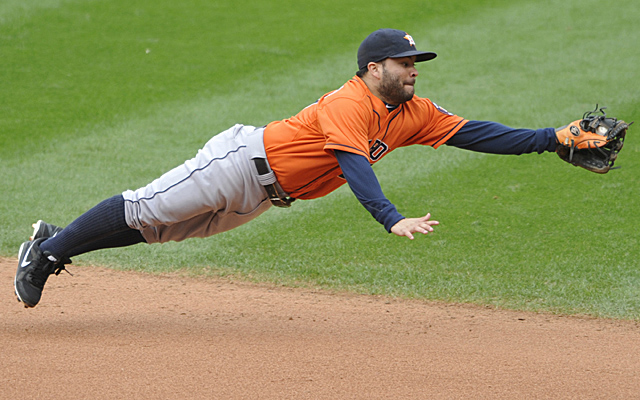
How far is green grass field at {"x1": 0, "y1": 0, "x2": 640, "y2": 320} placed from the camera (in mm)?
4973

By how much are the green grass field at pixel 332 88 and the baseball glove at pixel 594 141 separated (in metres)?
1.04

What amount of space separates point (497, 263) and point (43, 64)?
6272 mm

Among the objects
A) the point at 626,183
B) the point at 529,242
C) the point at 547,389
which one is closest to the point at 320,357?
the point at 547,389

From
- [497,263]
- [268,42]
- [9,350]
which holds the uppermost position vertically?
[268,42]

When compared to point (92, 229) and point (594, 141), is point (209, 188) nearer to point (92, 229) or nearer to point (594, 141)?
point (92, 229)

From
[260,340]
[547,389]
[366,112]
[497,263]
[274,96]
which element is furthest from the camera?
[274,96]

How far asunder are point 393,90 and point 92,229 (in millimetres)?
1722

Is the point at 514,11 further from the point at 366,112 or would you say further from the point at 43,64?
the point at 366,112

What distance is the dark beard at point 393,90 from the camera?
3.59 meters

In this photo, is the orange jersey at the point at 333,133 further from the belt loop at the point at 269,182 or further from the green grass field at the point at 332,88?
the green grass field at the point at 332,88

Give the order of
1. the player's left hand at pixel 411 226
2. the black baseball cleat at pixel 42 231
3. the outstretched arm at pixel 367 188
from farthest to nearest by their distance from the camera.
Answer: the black baseball cleat at pixel 42 231 < the outstretched arm at pixel 367 188 < the player's left hand at pixel 411 226

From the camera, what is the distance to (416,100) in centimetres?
390

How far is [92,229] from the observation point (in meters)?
3.77

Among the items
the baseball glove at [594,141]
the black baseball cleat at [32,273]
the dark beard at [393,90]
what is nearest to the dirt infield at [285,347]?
the black baseball cleat at [32,273]
